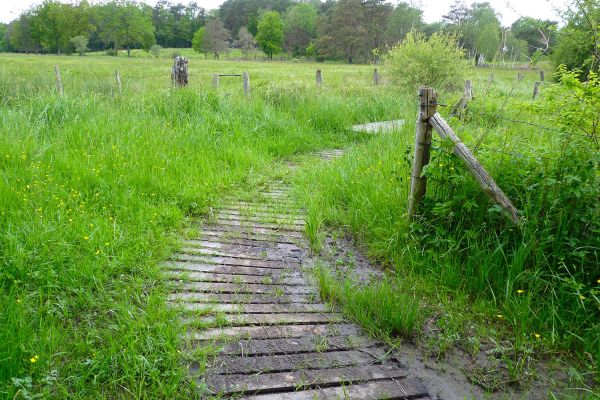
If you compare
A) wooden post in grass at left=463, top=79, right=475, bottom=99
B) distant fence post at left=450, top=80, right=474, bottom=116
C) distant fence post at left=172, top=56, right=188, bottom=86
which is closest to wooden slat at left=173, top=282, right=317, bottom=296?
distant fence post at left=450, top=80, right=474, bottom=116

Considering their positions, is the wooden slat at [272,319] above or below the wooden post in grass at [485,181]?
below

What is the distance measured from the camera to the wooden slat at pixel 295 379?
2.56 metres

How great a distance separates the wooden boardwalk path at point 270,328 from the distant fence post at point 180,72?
696 centimetres

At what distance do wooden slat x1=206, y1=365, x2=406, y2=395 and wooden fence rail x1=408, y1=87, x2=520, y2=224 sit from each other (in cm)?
180

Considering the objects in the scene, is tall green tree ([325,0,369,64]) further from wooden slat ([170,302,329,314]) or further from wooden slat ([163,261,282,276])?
wooden slat ([170,302,329,314])

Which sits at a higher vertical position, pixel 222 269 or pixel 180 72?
pixel 180 72

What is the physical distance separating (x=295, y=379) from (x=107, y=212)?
2.98 m

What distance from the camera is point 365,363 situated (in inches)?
113

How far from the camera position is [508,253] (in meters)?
3.77

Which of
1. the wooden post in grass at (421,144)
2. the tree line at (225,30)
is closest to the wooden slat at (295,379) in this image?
the wooden post in grass at (421,144)

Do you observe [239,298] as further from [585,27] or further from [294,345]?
[585,27]

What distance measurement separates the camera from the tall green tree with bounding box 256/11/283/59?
249 feet

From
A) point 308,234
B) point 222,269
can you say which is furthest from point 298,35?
point 222,269

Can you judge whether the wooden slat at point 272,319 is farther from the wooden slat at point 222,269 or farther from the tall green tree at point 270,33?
the tall green tree at point 270,33
